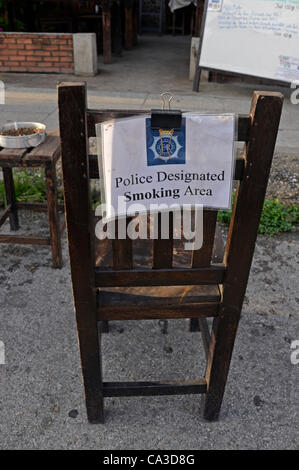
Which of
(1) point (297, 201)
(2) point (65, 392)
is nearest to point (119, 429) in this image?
(2) point (65, 392)

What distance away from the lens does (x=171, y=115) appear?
1.19 m

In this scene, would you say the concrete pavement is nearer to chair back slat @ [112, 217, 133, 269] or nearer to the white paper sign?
chair back slat @ [112, 217, 133, 269]

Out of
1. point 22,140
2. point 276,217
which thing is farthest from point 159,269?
point 276,217

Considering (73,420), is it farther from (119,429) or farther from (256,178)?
(256,178)

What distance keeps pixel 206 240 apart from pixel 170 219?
0.52 ft

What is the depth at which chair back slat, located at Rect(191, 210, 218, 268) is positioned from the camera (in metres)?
1.39

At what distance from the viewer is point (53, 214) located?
275 cm

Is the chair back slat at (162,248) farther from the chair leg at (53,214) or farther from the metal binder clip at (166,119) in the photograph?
the chair leg at (53,214)

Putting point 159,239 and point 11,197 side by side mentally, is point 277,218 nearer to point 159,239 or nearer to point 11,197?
point 11,197

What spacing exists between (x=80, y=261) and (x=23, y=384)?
3.26 ft

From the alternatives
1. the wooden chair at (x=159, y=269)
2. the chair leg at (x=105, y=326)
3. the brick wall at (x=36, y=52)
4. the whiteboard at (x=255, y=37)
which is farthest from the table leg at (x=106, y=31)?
the wooden chair at (x=159, y=269)

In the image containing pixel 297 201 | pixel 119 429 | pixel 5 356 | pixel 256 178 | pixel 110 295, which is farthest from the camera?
pixel 297 201

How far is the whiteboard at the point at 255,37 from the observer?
5.93 metres
